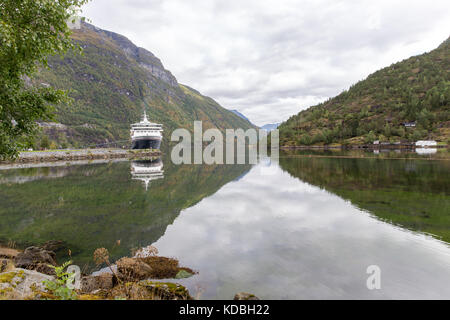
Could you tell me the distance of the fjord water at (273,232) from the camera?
9.47 meters

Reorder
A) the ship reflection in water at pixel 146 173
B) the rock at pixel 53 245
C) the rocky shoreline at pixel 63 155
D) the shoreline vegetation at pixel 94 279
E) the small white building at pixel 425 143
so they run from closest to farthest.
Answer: the shoreline vegetation at pixel 94 279, the rock at pixel 53 245, the ship reflection in water at pixel 146 173, the rocky shoreline at pixel 63 155, the small white building at pixel 425 143

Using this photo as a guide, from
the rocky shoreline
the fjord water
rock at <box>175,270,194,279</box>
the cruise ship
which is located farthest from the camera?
the cruise ship

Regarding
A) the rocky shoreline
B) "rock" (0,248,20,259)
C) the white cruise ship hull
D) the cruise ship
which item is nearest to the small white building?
the cruise ship

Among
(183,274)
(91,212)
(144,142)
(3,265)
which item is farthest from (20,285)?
(144,142)

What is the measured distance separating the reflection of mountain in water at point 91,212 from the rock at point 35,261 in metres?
1.24

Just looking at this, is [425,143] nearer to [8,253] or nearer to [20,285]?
[8,253]

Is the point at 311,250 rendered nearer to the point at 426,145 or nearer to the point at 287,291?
the point at 287,291

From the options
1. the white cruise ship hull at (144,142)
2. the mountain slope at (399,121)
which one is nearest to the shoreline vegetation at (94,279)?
the white cruise ship hull at (144,142)

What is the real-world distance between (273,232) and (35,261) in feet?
39.6

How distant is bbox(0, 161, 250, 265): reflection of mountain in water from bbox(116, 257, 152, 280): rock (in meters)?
2.24

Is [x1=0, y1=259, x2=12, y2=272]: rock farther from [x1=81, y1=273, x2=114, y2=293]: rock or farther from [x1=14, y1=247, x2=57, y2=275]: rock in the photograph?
[x1=81, y1=273, x2=114, y2=293]: rock

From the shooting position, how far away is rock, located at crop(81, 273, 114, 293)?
28.7 ft

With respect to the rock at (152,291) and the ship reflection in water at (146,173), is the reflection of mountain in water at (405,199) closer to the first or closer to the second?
the rock at (152,291)
